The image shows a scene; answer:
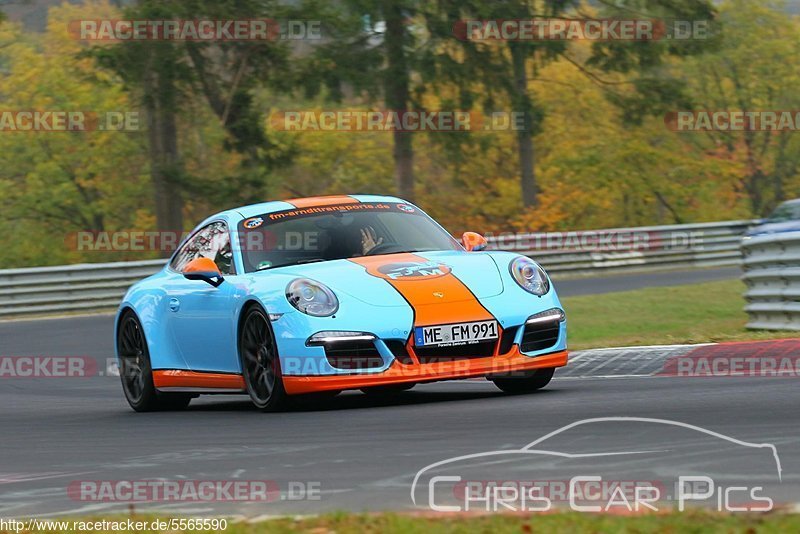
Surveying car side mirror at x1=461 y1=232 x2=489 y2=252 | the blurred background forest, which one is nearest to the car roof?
car side mirror at x1=461 y1=232 x2=489 y2=252

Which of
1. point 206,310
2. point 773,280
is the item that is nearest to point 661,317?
point 773,280

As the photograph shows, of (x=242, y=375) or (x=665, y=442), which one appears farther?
(x=242, y=375)

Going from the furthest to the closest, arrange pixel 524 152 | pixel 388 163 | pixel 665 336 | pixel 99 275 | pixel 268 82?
pixel 388 163 < pixel 524 152 < pixel 268 82 < pixel 99 275 < pixel 665 336

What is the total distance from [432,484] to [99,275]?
66.8ft

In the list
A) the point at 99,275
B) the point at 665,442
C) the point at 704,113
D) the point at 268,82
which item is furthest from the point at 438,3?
the point at 665,442

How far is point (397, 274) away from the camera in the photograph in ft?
29.6

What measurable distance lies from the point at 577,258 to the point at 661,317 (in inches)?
462

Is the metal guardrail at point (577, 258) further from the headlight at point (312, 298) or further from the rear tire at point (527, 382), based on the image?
the headlight at point (312, 298)

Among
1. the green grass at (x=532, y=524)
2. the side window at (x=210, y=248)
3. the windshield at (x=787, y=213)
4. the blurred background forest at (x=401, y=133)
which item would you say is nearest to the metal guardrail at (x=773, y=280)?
the side window at (x=210, y=248)

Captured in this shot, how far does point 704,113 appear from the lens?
1992 inches

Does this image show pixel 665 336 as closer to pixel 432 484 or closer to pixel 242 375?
pixel 242 375

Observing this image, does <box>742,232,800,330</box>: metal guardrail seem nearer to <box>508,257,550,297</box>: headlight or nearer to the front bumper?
<box>508,257,550,297</box>: headlight

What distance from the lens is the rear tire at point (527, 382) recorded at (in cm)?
941

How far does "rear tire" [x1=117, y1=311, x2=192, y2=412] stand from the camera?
10.7 meters
